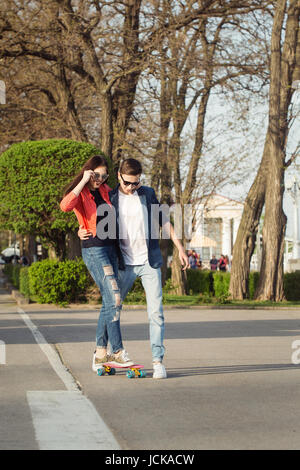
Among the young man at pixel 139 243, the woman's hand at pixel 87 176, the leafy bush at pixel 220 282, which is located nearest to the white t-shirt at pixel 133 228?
the young man at pixel 139 243

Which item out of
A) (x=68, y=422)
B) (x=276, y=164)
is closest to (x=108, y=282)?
(x=68, y=422)

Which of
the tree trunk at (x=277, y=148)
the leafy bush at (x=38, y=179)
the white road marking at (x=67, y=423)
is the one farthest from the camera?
the tree trunk at (x=277, y=148)

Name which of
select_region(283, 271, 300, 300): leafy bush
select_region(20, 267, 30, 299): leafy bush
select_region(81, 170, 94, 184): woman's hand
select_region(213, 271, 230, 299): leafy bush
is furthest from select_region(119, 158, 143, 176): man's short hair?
select_region(213, 271, 230, 299): leafy bush

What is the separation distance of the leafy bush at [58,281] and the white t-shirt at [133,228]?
→ 1221 cm

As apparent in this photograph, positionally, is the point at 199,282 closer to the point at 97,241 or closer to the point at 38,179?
the point at 38,179

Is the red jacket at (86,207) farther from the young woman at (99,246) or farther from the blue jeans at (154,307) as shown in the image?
the blue jeans at (154,307)

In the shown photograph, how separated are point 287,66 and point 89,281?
323 inches

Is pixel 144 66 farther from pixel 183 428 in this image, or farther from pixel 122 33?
pixel 183 428

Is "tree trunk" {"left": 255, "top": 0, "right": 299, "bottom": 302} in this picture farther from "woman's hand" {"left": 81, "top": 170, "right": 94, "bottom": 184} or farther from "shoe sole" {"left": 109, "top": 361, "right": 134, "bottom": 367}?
"woman's hand" {"left": 81, "top": 170, "right": 94, "bottom": 184}

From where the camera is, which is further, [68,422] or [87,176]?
[87,176]

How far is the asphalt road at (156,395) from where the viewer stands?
5.11m

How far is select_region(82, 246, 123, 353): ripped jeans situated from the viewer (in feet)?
25.7

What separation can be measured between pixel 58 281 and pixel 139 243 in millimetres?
12442

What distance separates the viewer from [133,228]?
25.7ft
